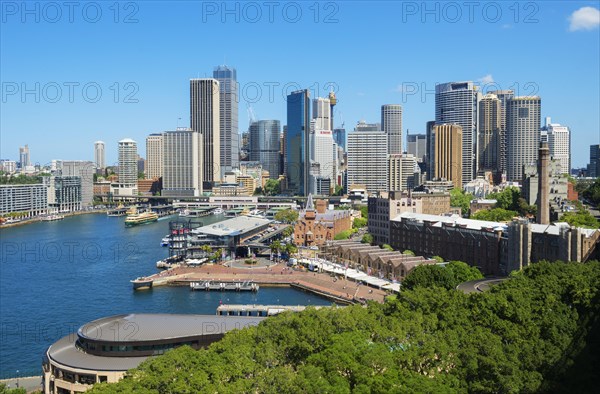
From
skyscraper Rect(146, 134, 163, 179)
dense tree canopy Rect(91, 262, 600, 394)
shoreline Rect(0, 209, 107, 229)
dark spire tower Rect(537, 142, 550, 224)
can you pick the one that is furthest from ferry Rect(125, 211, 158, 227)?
dense tree canopy Rect(91, 262, 600, 394)

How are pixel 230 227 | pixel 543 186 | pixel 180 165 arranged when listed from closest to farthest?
1. pixel 543 186
2. pixel 230 227
3. pixel 180 165

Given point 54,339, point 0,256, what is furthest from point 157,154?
point 54,339

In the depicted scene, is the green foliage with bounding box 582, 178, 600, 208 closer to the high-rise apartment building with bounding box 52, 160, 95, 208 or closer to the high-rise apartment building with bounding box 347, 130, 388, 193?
the high-rise apartment building with bounding box 347, 130, 388, 193

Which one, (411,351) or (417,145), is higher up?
(417,145)

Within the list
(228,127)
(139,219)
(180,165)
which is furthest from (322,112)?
(139,219)

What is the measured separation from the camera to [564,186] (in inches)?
1303

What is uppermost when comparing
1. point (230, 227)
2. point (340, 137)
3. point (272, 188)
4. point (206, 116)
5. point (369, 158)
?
point (206, 116)

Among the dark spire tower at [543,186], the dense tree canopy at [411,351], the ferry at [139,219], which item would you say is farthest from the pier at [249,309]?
the ferry at [139,219]

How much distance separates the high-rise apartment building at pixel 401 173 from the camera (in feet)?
197

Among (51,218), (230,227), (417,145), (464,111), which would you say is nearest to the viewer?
(230,227)

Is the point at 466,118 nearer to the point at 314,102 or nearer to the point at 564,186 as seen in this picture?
the point at 314,102

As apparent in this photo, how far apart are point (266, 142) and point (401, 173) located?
38.8 meters

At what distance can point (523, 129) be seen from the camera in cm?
6525

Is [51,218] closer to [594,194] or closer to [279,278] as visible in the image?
[279,278]
